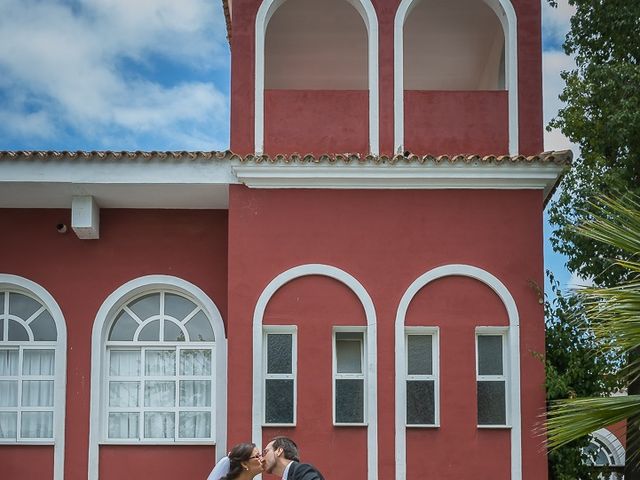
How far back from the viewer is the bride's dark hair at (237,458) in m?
9.78

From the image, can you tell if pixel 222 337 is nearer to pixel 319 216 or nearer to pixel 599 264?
pixel 319 216

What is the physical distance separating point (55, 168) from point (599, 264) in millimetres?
8060

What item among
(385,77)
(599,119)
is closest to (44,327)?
(385,77)

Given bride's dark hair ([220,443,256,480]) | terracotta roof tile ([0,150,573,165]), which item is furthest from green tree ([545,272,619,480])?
bride's dark hair ([220,443,256,480])

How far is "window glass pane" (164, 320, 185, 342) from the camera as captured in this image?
16.1 metres

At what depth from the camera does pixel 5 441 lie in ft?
51.1

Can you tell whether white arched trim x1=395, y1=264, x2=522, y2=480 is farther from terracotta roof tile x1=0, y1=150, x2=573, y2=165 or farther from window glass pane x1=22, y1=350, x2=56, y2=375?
window glass pane x1=22, y1=350, x2=56, y2=375

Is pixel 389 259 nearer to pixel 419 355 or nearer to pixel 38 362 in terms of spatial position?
pixel 419 355

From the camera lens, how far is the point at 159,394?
626 inches

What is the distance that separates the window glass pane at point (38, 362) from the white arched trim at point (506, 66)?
555cm

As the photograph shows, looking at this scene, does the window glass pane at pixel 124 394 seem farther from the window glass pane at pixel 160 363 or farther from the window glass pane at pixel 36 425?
the window glass pane at pixel 36 425

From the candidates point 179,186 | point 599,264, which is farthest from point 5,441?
point 599,264

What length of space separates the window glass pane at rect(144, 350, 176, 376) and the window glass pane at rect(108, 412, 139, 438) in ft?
2.08

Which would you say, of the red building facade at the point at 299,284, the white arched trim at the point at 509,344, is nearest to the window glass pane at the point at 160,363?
the red building facade at the point at 299,284
